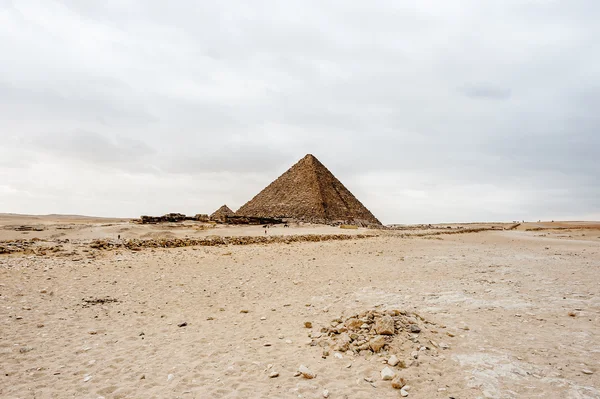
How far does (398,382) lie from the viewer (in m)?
3.76

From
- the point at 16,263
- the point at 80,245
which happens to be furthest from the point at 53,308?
the point at 80,245

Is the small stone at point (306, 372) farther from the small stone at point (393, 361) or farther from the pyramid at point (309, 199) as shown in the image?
the pyramid at point (309, 199)

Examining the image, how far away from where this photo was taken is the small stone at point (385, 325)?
4930mm

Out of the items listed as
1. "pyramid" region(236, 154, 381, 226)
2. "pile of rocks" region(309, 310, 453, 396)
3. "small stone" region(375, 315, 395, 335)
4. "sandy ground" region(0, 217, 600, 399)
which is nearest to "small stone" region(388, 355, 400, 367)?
"pile of rocks" region(309, 310, 453, 396)

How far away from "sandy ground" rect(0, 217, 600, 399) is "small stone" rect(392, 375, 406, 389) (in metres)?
0.07

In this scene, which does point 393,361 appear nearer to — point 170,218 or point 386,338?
point 386,338

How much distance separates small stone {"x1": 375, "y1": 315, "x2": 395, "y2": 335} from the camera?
194 inches

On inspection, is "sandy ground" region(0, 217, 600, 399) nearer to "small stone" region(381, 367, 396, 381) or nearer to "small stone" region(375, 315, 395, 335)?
"small stone" region(381, 367, 396, 381)

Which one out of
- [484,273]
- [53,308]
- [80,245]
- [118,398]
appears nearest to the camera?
[118,398]

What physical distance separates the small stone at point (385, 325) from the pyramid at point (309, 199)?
151 feet

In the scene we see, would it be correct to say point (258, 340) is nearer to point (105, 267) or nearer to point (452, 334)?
point (452, 334)

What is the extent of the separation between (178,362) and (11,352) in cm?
250

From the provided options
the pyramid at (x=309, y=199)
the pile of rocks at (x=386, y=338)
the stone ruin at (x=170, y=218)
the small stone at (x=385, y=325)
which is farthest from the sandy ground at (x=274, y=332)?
the pyramid at (x=309, y=199)

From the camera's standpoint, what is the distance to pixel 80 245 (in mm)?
15961
